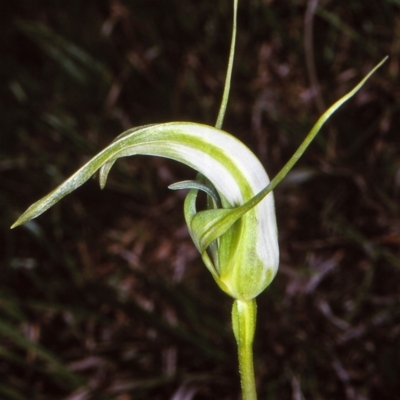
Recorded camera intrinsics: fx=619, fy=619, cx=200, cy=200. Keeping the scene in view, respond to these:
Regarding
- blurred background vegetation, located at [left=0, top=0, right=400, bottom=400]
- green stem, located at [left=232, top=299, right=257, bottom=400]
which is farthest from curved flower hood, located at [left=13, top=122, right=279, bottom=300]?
blurred background vegetation, located at [left=0, top=0, right=400, bottom=400]

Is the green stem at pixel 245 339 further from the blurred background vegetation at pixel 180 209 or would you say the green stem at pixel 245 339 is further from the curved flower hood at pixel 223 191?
the blurred background vegetation at pixel 180 209

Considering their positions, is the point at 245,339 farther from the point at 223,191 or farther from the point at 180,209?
the point at 180,209

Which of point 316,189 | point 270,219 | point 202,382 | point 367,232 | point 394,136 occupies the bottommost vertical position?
point 270,219

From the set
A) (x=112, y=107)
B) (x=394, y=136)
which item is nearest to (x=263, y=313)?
(x=394, y=136)

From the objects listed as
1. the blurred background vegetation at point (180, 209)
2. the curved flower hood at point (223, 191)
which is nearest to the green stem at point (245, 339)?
the curved flower hood at point (223, 191)

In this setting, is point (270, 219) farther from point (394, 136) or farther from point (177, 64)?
point (177, 64)

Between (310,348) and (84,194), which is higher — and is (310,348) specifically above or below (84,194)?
below
